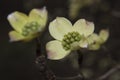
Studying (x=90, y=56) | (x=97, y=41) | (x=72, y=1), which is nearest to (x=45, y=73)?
(x=97, y=41)

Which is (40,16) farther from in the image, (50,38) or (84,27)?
(50,38)

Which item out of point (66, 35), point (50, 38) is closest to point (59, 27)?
point (66, 35)

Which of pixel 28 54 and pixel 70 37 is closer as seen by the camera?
pixel 70 37

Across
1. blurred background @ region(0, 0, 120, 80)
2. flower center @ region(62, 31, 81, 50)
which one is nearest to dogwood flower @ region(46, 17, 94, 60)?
flower center @ region(62, 31, 81, 50)

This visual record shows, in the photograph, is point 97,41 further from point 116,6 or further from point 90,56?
point 116,6

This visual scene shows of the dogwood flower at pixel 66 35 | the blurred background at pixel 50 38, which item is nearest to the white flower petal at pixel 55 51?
the dogwood flower at pixel 66 35

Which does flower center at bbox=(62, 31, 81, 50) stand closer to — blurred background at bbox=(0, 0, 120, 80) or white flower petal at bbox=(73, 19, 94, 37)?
white flower petal at bbox=(73, 19, 94, 37)

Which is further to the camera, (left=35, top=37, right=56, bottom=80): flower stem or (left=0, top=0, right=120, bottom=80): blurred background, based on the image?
(left=0, top=0, right=120, bottom=80): blurred background
